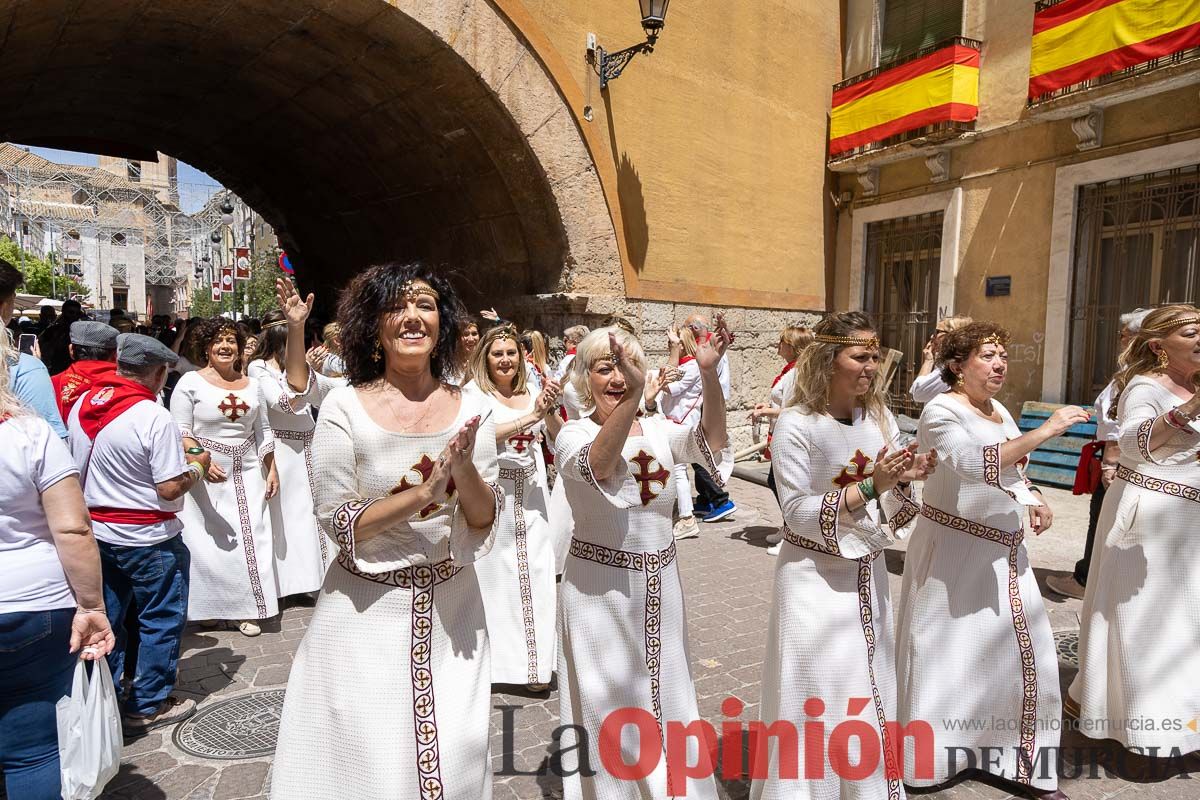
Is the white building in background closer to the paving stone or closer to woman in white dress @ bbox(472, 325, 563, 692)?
woman in white dress @ bbox(472, 325, 563, 692)

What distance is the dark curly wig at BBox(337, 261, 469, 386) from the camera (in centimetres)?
245

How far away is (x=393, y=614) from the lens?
229 cm

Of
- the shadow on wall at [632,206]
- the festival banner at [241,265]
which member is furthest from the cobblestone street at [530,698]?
the festival banner at [241,265]

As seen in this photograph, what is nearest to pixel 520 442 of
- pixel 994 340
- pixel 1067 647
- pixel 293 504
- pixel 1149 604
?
pixel 293 504

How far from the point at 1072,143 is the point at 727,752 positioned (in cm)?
892

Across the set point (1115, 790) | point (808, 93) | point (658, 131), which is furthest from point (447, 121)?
point (1115, 790)

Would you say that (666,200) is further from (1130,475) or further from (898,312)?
(1130,475)

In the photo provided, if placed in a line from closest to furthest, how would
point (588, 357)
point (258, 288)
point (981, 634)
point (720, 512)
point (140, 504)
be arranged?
point (588, 357)
point (981, 634)
point (140, 504)
point (720, 512)
point (258, 288)

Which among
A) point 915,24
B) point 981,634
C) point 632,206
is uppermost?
point 915,24

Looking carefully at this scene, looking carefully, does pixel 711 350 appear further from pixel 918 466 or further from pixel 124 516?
pixel 124 516

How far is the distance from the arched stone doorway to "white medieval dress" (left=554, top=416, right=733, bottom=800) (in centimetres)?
640

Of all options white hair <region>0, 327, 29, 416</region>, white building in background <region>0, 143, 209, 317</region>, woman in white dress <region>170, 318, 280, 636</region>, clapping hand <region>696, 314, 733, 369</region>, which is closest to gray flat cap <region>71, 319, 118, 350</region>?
woman in white dress <region>170, 318, 280, 636</region>

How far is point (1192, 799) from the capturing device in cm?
328

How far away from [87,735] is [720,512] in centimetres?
630
